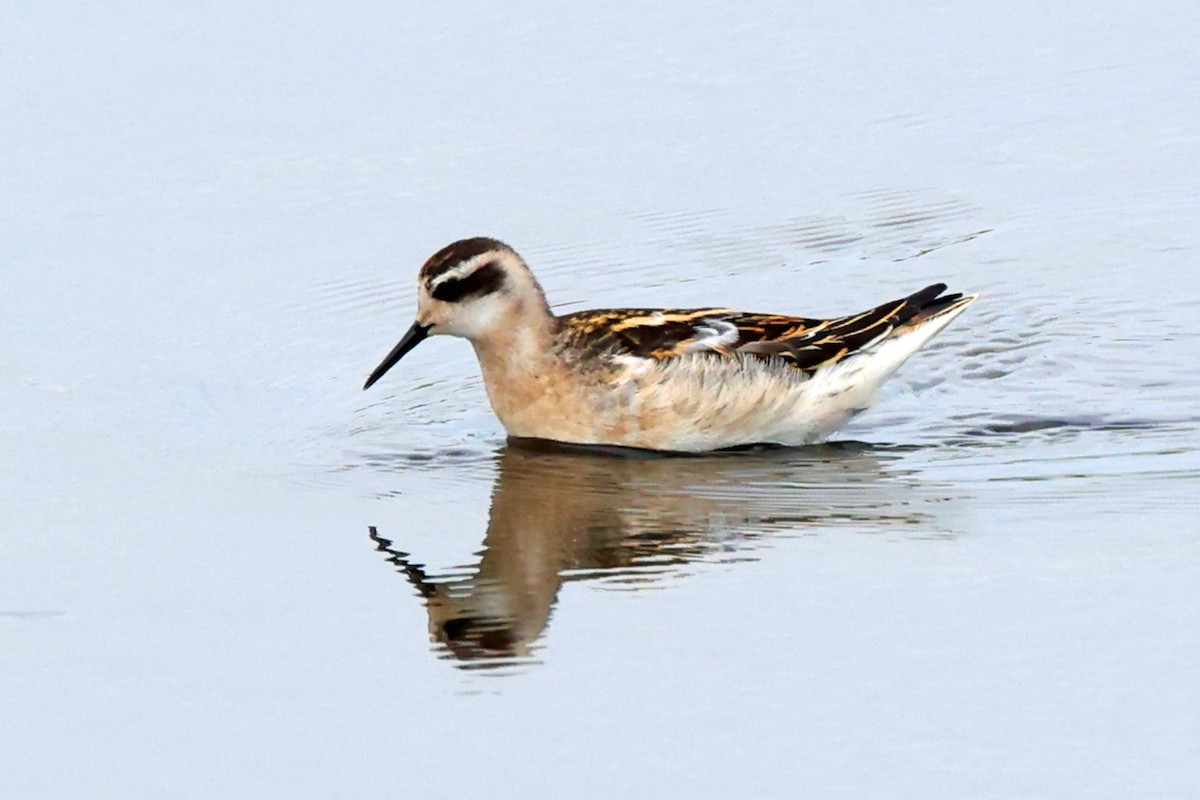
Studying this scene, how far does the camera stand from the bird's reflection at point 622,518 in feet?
31.2

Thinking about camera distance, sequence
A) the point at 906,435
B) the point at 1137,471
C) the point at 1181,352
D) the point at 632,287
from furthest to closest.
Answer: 1. the point at 632,287
2. the point at 1181,352
3. the point at 906,435
4. the point at 1137,471

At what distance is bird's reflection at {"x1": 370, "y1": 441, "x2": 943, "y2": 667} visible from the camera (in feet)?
31.2

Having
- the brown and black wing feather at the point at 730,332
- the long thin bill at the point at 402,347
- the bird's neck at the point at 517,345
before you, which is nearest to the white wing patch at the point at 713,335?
the brown and black wing feather at the point at 730,332

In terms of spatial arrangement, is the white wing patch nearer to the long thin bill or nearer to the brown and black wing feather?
the brown and black wing feather

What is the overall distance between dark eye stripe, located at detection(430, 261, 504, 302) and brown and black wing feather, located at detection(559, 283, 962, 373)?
47 cm

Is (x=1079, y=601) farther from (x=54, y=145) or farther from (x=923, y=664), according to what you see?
(x=54, y=145)

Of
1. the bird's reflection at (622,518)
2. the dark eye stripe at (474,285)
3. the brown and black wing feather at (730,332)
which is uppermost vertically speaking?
the dark eye stripe at (474,285)

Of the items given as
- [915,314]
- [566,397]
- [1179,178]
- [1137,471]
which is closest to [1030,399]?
[915,314]

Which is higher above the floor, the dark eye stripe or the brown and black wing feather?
the dark eye stripe

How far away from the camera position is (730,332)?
12.8 meters

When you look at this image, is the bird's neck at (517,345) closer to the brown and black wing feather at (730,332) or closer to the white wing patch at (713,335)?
the brown and black wing feather at (730,332)

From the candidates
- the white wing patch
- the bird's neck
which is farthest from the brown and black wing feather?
the bird's neck

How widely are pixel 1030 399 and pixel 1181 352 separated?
3.70ft

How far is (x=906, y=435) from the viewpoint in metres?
12.6
